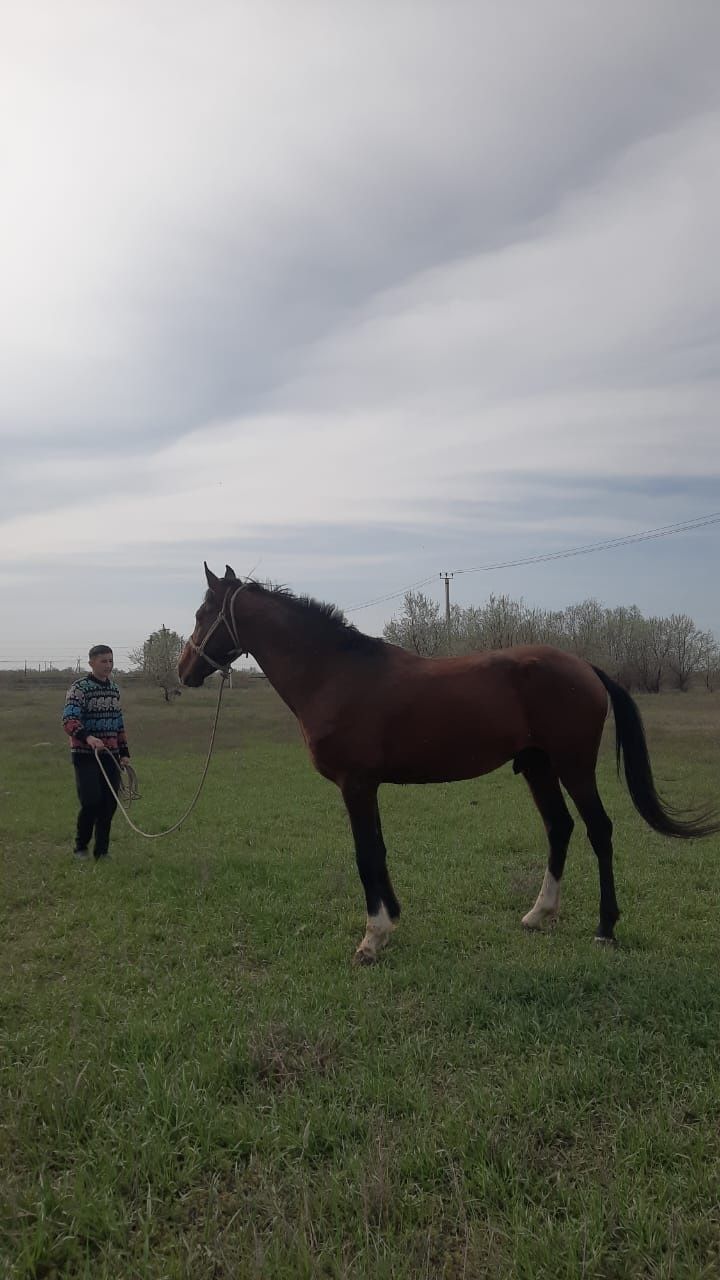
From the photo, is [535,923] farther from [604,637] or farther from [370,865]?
[604,637]

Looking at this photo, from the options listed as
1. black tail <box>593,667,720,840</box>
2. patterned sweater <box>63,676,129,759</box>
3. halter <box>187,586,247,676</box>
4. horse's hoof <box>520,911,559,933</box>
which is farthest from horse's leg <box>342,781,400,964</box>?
patterned sweater <box>63,676,129,759</box>

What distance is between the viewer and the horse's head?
5531 millimetres

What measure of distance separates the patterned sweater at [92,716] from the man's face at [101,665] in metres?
0.08

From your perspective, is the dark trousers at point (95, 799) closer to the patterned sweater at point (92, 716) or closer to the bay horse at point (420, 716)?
the patterned sweater at point (92, 716)

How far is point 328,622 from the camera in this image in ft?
17.9

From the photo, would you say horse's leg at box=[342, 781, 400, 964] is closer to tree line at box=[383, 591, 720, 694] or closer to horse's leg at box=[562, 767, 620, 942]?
horse's leg at box=[562, 767, 620, 942]

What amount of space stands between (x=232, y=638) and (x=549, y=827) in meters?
2.95

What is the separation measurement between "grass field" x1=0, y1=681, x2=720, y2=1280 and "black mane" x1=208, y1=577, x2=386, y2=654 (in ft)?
7.14

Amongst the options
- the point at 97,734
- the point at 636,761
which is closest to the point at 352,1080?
the point at 636,761

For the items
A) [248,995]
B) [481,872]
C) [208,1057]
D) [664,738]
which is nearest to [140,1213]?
[208,1057]

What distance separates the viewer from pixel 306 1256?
2.23 m

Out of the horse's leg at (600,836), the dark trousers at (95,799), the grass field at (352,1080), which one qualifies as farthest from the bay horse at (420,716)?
the dark trousers at (95,799)

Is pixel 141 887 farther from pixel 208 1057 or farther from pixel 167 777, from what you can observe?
pixel 167 777

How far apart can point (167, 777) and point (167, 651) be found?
33.0 meters
